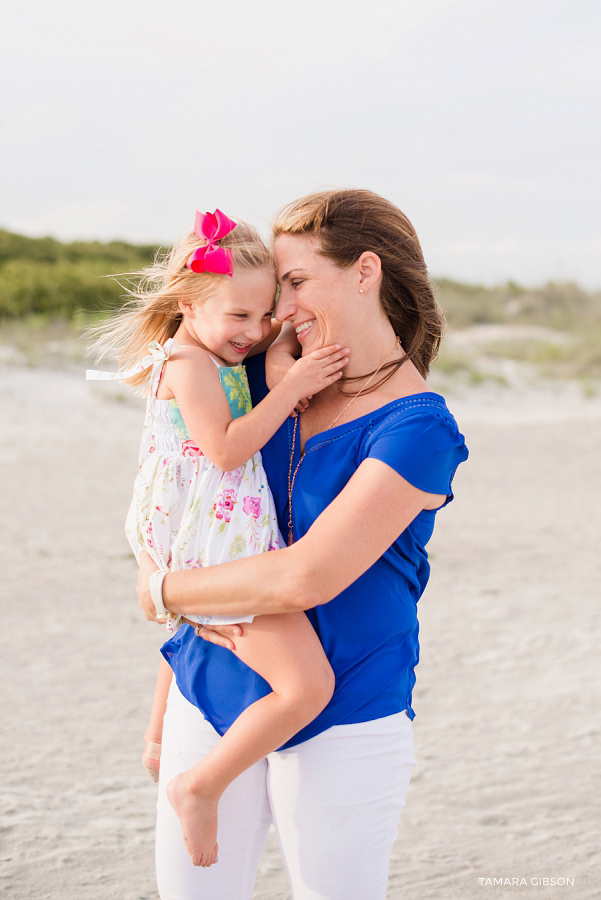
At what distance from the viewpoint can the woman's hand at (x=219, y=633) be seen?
188 cm

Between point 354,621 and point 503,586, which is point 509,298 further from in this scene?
point 354,621

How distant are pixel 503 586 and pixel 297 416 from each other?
197 inches

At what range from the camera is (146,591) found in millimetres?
Result: 1961

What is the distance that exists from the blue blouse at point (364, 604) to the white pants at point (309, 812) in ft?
0.17

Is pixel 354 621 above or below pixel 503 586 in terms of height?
above

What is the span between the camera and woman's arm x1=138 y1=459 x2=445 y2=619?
1.72m

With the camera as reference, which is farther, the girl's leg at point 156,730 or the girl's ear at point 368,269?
the girl's leg at point 156,730

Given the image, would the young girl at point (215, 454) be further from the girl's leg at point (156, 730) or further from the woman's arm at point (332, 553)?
the woman's arm at point (332, 553)

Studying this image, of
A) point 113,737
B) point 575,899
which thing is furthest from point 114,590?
point 575,899

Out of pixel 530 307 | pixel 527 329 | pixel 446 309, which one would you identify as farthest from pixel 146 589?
pixel 530 307

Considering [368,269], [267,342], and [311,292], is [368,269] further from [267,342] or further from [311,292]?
[267,342]

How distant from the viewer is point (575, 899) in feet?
10.4

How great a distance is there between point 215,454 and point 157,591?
0.34 meters

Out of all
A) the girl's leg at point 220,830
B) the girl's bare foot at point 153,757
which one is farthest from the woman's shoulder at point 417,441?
the girl's bare foot at point 153,757
